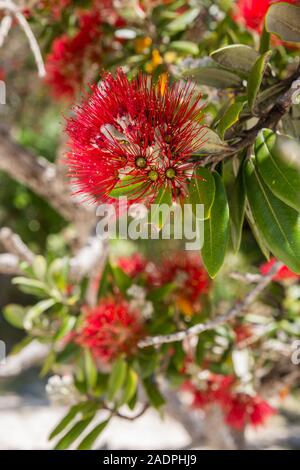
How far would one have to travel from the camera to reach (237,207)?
1.64 ft

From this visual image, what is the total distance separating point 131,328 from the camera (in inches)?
32.8

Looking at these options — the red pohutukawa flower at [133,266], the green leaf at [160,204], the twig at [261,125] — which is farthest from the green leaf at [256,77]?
the red pohutukawa flower at [133,266]

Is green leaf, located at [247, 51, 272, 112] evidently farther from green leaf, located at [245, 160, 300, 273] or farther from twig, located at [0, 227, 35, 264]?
twig, located at [0, 227, 35, 264]

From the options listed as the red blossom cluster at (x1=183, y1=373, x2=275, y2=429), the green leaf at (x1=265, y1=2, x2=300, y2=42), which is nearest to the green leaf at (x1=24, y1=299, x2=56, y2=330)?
the red blossom cluster at (x1=183, y1=373, x2=275, y2=429)

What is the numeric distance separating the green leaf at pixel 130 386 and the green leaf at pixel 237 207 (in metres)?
0.38

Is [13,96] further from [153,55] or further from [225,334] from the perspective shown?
[225,334]

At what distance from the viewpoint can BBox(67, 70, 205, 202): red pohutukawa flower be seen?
41 centimetres

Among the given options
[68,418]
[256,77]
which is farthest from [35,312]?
[256,77]

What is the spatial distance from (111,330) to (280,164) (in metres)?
0.48

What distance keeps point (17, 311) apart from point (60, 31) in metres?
0.55

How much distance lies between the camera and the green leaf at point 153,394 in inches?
33.2

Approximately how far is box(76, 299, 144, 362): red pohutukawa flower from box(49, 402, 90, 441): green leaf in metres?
0.08

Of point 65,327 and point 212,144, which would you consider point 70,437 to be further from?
point 212,144

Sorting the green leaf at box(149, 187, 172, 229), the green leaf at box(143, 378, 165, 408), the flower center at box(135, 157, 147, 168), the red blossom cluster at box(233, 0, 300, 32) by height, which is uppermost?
the red blossom cluster at box(233, 0, 300, 32)
